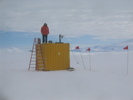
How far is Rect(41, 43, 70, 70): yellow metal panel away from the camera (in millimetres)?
8703

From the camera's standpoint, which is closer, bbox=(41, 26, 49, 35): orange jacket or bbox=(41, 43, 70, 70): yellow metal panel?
bbox=(41, 43, 70, 70): yellow metal panel

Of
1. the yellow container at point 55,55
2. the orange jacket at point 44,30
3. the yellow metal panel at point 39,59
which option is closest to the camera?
the yellow container at point 55,55

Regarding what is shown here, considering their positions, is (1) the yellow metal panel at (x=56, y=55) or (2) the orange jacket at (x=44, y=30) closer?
(1) the yellow metal panel at (x=56, y=55)

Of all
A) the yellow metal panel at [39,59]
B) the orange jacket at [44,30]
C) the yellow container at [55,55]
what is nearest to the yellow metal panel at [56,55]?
the yellow container at [55,55]

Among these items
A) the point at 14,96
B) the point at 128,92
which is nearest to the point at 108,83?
the point at 128,92

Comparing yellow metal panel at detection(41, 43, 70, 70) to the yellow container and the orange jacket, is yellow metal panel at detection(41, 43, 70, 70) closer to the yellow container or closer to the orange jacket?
the yellow container

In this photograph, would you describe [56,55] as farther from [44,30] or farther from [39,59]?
[44,30]

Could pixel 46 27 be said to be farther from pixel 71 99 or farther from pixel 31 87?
pixel 71 99

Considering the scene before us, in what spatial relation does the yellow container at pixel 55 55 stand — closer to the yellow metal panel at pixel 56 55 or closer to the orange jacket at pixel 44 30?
the yellow metal panel at pixel 56 55

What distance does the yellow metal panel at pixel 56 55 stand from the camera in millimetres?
8703

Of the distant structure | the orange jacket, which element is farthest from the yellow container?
the orange jacket

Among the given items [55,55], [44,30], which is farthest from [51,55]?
[44,30]

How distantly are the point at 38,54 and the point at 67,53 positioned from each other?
1442 millimetres

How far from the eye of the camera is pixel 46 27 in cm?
912
